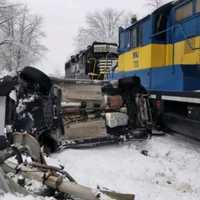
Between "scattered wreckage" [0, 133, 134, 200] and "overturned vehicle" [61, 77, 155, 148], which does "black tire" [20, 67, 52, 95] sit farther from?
"scattered wreckage" [0, 133, 134, 200]

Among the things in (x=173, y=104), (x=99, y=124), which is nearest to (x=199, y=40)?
(x=173, y=104)

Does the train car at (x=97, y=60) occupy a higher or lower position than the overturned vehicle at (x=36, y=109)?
higher

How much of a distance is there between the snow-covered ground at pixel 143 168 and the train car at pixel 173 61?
580 millimetres

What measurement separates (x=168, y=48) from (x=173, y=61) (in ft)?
1.60

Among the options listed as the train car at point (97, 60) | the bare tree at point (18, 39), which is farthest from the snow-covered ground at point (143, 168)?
the bare tree at point (18, 39)

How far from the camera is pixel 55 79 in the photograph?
6961mm

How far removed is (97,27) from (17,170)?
204 ft

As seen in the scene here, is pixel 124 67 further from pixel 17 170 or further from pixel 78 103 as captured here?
pixel 17 170

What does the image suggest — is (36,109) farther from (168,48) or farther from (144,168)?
(168,48)

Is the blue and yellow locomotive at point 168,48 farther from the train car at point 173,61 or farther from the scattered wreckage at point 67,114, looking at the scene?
the scattered wreckage at point 67,114

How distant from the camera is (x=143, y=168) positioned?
5.86 m

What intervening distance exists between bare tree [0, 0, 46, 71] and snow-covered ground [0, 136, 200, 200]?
141 feet

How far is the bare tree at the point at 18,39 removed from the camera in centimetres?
5106

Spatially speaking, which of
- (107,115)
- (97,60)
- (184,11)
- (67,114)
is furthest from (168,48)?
(97,60)
